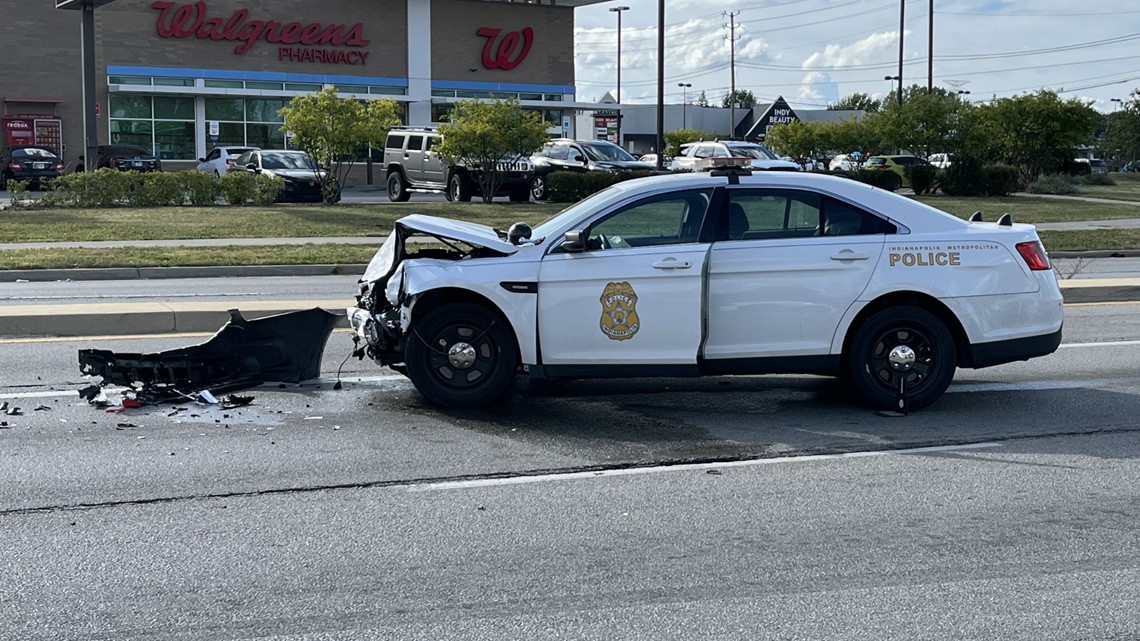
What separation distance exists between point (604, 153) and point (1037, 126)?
A: 16.3 meters

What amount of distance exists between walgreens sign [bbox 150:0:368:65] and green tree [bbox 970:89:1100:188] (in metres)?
26.2

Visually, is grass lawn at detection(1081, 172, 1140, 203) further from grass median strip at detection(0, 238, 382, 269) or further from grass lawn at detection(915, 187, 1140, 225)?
grass median strip at detection(0, 238, 382, 269)

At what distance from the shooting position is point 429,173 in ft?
115

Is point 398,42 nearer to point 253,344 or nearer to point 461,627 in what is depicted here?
point 253,344

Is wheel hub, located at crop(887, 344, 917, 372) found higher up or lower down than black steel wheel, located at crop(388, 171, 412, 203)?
lower down

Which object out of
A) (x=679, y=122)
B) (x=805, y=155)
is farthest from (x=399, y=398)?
(x=679, y=122)

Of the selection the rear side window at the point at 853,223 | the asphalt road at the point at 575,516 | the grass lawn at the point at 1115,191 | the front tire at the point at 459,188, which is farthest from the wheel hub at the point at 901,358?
the grass lawn at the point at 1115,191

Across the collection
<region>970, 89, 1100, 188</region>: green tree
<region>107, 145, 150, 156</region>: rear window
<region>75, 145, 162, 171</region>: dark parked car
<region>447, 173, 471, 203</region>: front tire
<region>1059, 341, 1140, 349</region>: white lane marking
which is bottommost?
<region>1059, 341, 1140, 349</region>: white lane marking

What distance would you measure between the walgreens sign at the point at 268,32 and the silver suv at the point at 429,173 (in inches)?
699

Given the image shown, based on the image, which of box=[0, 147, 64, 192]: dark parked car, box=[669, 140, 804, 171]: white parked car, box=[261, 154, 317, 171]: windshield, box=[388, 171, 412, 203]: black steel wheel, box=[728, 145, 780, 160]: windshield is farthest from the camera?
box=[0, 147, 64, 192]: dark parked car

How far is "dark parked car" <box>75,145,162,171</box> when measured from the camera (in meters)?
41.5

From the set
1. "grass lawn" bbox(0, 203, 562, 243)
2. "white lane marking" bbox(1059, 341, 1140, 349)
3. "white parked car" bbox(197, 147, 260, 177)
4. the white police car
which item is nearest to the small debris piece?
the white police car

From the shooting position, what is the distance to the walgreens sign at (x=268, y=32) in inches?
1971

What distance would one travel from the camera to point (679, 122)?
95.9m
